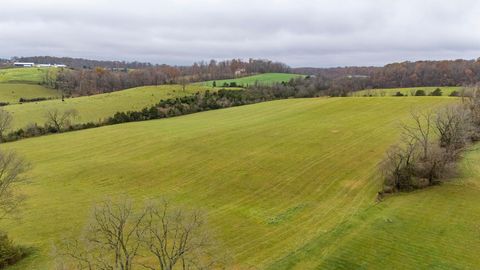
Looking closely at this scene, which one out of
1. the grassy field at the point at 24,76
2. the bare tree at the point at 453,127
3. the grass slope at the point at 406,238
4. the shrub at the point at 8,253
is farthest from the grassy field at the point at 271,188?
the grassy field at the point at 24,76

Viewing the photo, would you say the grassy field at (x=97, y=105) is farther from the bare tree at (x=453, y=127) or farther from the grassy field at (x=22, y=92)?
the bare tree at (x=453, y=127)

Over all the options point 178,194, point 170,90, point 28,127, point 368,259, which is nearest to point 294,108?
point 170,90

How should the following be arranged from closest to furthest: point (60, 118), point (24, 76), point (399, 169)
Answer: point (399, 169), point (60, 118), point (24, 76)

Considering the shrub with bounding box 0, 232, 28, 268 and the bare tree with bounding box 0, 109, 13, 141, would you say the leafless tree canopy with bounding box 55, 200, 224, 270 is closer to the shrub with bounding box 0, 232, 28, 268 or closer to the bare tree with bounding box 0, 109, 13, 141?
the shrub with bounding box 0, 232, 28, 268

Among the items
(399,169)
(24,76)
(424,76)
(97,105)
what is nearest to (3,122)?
(97,105)

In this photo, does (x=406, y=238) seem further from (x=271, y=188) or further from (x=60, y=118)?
(x=60, y=118)

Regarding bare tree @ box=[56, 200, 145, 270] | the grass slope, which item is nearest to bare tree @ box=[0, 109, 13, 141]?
bare tree @ box=[56, 200, 145, 270]
